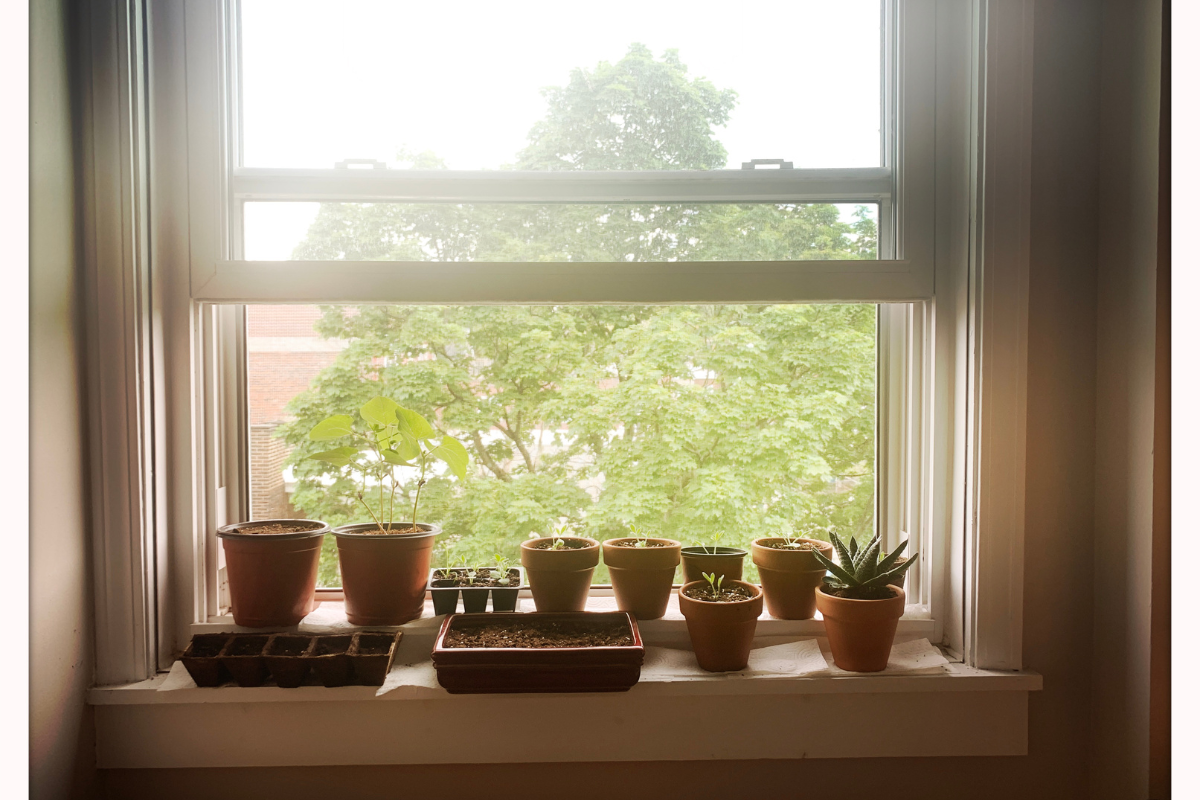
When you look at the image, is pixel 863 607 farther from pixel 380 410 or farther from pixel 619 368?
pixel 380 410

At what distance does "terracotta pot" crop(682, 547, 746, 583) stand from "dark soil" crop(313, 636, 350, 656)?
0.69 m

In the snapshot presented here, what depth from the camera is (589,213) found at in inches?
54.5

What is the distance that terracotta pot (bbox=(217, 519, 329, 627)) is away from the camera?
1.23 metres

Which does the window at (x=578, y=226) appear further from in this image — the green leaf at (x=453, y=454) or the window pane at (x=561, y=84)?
the green leaf at (x=453, y=454)

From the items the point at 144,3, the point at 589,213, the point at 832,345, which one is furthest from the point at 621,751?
the point at 144,3

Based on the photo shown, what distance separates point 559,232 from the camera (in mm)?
1383

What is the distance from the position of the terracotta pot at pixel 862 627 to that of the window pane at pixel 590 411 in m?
0.27

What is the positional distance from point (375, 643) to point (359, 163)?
3.24 ft

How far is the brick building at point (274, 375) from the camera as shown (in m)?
1.40

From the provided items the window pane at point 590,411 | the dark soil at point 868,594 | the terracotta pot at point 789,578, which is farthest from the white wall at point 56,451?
the dark soil at point 868,594

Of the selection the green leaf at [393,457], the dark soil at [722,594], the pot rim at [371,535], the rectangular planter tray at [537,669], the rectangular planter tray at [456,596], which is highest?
the green leaf at [393,457]

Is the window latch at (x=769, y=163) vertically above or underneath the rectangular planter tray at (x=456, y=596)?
above

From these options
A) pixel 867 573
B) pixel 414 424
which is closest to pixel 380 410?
pixel 414 424
